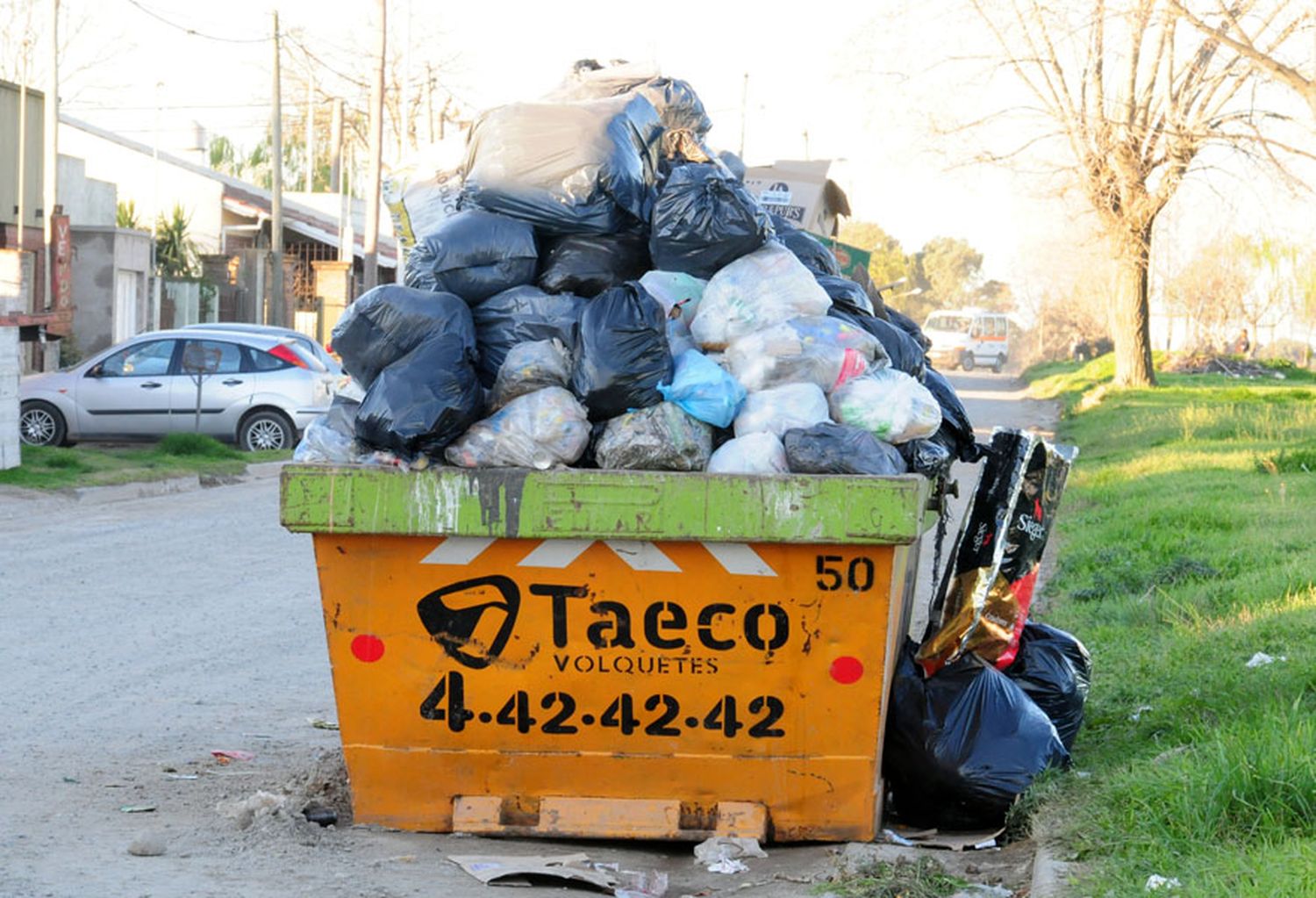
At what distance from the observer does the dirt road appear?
4312 millimetres

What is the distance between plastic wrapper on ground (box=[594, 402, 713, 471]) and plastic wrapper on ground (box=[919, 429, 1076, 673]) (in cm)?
108

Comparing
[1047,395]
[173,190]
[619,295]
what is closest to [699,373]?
[619,295]

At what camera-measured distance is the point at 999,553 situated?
5078mm

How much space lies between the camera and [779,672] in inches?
177

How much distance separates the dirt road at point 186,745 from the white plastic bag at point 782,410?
120 centimetres

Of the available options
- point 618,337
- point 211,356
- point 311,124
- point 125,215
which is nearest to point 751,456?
point 618,337

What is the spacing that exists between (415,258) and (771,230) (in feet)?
3.78

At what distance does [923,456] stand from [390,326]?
159 cm

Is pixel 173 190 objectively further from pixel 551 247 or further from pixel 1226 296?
pixel 551 247

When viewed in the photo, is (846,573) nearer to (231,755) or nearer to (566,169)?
(566,169)

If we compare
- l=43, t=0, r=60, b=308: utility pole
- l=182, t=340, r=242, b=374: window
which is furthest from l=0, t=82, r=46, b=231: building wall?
l=182, t=340, r=242, b=374: window

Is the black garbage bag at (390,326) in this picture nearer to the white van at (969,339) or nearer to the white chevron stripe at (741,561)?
the white chevron stripe at (741,561)

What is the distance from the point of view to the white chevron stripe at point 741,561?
4.40 m

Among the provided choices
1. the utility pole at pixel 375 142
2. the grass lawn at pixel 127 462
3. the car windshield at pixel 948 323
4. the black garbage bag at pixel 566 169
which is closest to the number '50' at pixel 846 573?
the black garbage bag at pixel 566 169
